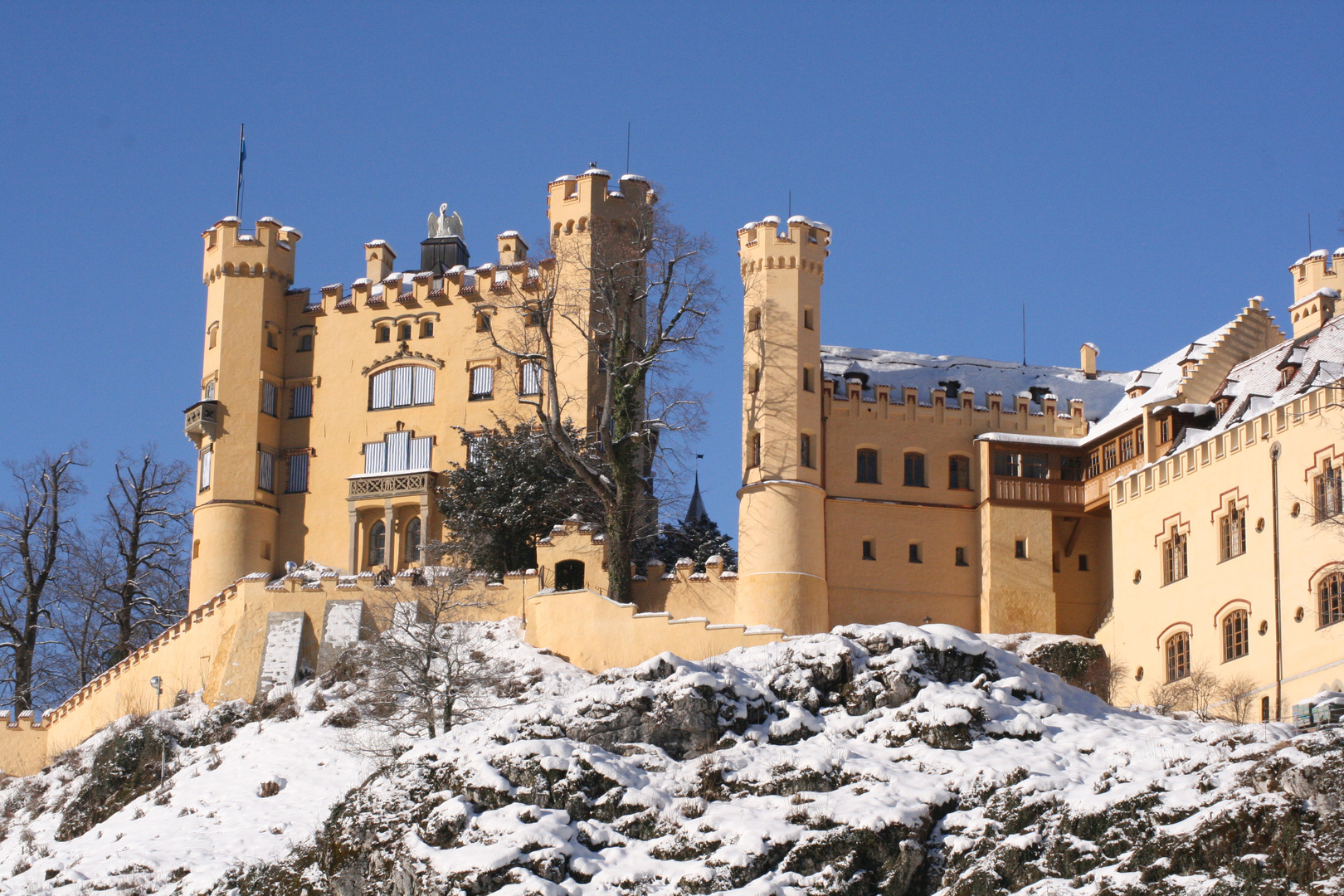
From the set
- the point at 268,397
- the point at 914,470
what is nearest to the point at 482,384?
the point at 268,397

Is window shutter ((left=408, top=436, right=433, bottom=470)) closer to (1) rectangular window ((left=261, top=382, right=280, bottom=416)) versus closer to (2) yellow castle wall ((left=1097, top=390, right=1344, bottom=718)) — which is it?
(1) rectangular window ((left=261, top=382, right=280, bottom=416))

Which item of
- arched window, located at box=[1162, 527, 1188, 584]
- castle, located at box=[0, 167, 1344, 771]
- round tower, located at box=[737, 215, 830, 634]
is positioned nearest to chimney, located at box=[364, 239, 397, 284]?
castle, located at box=[0, 167, 1344, 771]

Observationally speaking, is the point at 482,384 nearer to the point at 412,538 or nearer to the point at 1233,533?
the point at 412,538

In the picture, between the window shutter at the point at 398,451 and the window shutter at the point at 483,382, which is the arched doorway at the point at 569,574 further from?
the window shutter at the point at 398,451

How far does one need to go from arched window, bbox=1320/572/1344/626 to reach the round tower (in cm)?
1476

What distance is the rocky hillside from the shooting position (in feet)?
99.5

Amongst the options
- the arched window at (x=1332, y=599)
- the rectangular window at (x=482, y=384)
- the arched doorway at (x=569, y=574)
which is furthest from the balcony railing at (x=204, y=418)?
the arched window at (x=1332, y=599)

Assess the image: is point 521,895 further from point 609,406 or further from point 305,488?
point 305,488

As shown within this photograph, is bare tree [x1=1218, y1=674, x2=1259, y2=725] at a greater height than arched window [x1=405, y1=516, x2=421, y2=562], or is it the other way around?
arched window [x1=405, y1=516, x2=421, y2=562]

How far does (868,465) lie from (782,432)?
3.74 meters

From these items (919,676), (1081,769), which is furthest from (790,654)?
(1081,769)

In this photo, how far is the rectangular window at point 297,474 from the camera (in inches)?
2478

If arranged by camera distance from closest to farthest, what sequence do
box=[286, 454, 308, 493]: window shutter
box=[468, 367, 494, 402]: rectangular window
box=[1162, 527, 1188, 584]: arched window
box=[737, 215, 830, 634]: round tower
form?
box=[1162, 527, 1188, 584]: arched window → box=[737, 215, 830, 634]: round tower → box=[468, 367, 494, 402]: rectangular window → box=[286, 454, 308, 493]: window shutter

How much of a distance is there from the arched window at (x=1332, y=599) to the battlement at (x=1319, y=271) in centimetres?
1750
